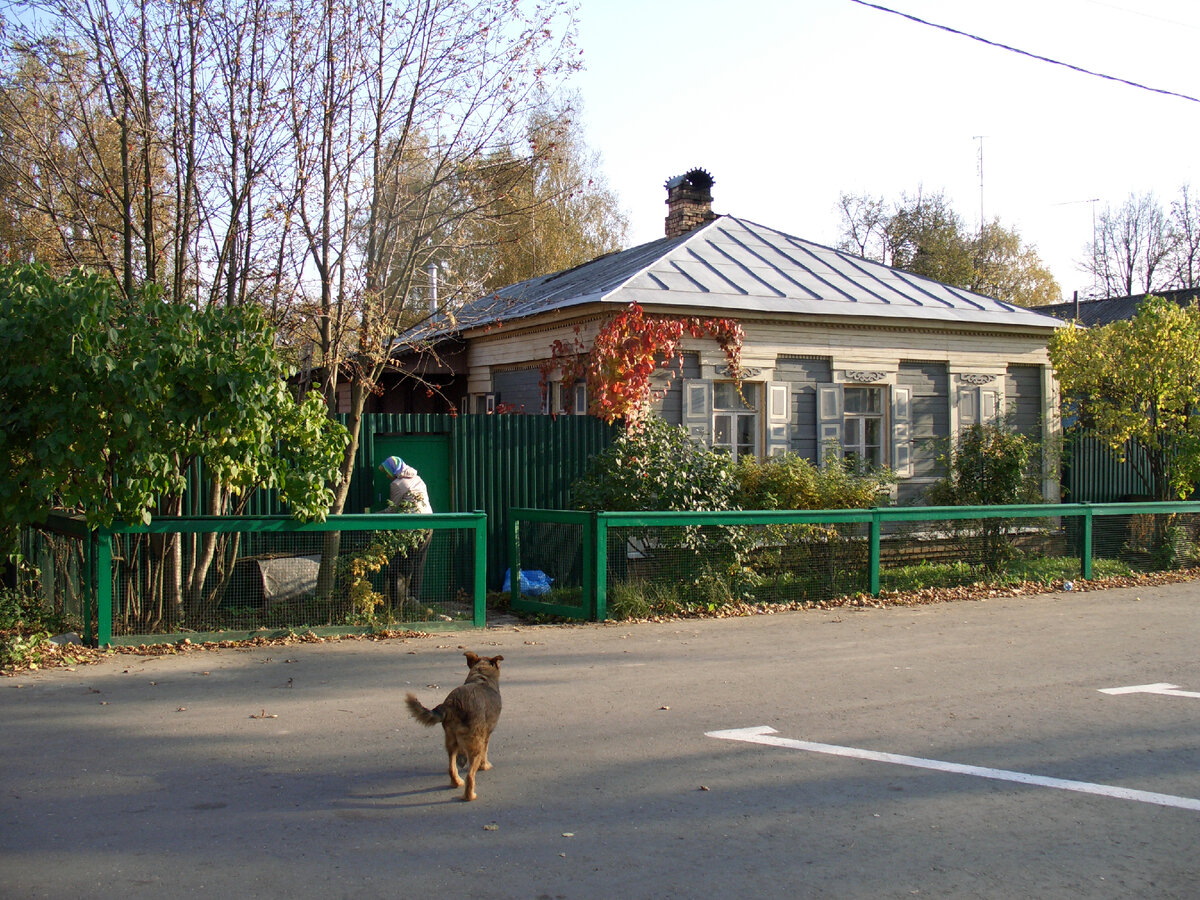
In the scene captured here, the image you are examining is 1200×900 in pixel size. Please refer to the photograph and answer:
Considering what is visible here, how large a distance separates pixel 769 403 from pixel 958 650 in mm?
6267

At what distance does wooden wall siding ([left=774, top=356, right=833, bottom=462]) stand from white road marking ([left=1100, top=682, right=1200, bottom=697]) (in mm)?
7763

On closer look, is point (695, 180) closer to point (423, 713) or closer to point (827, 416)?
point (827, 416)

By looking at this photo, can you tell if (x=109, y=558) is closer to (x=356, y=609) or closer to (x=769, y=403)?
(x=356, y=609)

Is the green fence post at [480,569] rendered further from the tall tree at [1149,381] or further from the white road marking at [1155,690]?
the tall tree at [1149,381]

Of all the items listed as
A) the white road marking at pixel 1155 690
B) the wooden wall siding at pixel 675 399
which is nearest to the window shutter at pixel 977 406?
the wooden wall siding at pixel 675 399

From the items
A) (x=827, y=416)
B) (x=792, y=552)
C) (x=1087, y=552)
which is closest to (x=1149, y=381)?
(x=1087, y=552)

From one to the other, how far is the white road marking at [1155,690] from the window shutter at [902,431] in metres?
8.35

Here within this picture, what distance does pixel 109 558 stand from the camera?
9133 mm

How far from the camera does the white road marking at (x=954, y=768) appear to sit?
18.7ft

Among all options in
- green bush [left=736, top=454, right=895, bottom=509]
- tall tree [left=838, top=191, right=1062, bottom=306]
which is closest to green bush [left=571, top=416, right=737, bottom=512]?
green bush [left=736, top=454, right=895, bottom=509]

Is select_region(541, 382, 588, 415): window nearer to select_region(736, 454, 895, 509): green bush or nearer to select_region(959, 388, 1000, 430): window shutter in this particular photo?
select_region(736, 454, 895, 509): green bush

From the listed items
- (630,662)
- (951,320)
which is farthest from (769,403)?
(630,662)

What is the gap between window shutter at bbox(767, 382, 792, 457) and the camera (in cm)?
1575

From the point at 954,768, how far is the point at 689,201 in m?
15.0
